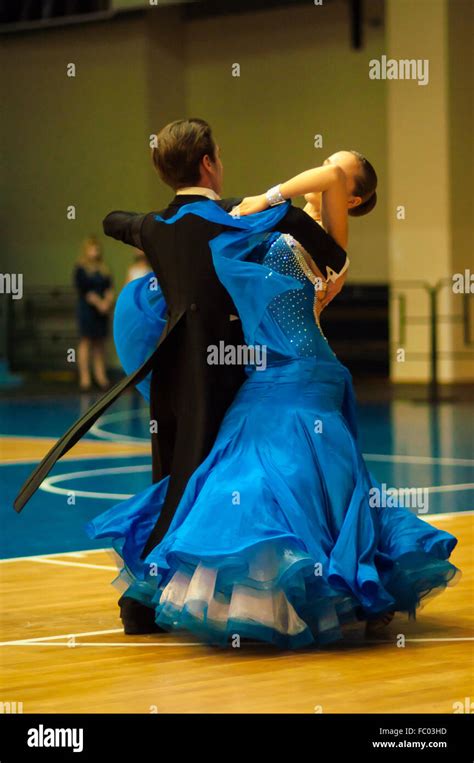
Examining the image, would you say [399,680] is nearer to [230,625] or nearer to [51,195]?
[230,625]

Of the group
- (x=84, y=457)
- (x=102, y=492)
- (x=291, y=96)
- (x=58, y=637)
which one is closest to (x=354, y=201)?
(x=58, y=637)

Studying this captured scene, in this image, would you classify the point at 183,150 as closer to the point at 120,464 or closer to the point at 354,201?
the point at 354,201

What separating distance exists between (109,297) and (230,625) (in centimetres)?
1360

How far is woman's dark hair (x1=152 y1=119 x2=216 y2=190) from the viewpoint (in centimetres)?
447

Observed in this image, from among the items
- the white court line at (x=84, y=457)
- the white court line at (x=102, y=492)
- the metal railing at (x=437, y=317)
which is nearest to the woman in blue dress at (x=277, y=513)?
the white court line at (x=102, y=492)

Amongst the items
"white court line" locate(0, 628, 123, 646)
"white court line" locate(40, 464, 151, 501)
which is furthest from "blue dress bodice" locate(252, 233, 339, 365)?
"white court line" locate(40, 464, 151, 501)

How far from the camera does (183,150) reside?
14.7 ft

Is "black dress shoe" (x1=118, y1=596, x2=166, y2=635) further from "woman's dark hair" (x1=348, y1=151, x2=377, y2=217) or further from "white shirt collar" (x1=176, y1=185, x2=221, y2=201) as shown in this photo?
"woman's dark hair" (x1=348, y1=151, x2=377, y2=217)

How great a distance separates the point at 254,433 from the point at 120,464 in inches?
211

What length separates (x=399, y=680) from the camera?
3.86 m

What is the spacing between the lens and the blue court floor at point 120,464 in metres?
7.11

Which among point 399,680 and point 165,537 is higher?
point 165,537

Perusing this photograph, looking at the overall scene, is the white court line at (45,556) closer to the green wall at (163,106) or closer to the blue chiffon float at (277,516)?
the blue chiffon float at (277,516)
